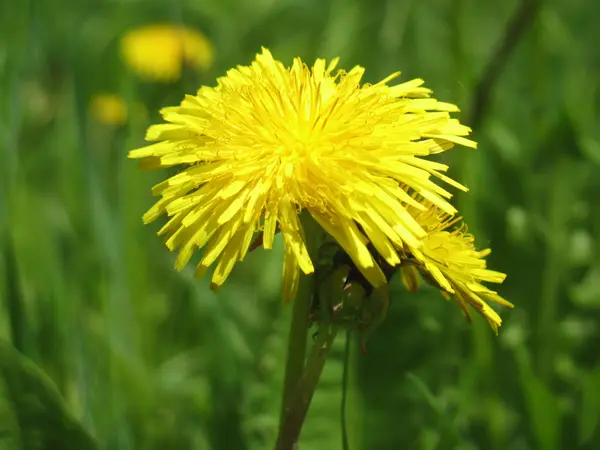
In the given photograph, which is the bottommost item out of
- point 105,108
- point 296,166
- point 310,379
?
point 310,379

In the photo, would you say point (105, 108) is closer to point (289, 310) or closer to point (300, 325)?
point (289, 310)

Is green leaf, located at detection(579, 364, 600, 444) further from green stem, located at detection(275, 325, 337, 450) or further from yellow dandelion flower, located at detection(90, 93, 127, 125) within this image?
yellow dandelion flower, located at detection(90, 93, 127, 125)

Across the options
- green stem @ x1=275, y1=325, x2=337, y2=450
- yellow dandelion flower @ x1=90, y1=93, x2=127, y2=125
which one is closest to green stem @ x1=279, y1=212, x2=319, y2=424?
green stem @ x1=275, y1=325, x2=337, y2=450

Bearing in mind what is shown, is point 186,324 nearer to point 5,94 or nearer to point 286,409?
point 5,94

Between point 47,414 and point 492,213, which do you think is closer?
A: point 47,414

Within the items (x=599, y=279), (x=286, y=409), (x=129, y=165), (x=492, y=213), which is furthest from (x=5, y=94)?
(x=599, y=279)

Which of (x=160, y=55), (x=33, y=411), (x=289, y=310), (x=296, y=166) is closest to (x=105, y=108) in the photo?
(x=160, y=55)
